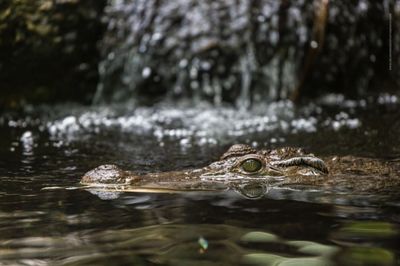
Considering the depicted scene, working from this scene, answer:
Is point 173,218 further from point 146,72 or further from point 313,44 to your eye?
point 313,44

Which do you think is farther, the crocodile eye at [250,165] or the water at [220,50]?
the water at [220,50]

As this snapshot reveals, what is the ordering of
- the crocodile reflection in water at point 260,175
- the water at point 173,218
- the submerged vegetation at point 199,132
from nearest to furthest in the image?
the water at point 173,218 < the submerged vegetation at point 199,132 < the crocodile reflection in water at point 260,175

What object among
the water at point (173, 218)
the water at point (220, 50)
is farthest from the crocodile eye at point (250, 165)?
the water at point (220, 50)

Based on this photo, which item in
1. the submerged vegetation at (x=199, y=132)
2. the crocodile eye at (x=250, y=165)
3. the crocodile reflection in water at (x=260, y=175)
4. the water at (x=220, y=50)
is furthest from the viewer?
the water at (x=220, y=50)

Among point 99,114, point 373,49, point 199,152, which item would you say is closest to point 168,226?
point 199,152

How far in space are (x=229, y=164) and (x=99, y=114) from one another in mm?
3603

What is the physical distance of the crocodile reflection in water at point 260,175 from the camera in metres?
2.92

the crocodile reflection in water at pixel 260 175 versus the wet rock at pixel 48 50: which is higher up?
the wet rock at pixel 48 50

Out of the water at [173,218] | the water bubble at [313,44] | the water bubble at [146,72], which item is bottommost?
the water at [173,218]

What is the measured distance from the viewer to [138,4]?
24.5ft

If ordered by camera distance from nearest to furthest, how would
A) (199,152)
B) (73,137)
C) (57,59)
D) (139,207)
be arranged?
(139,207), (199,152), (73,137), (57,59)

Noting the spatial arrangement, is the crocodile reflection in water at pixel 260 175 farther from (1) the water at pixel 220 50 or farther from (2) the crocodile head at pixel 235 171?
(1) the water at pixel 220 50

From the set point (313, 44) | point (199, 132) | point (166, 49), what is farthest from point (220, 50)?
point (199, 132)

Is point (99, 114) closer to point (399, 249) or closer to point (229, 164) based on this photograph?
point (229, 164)
